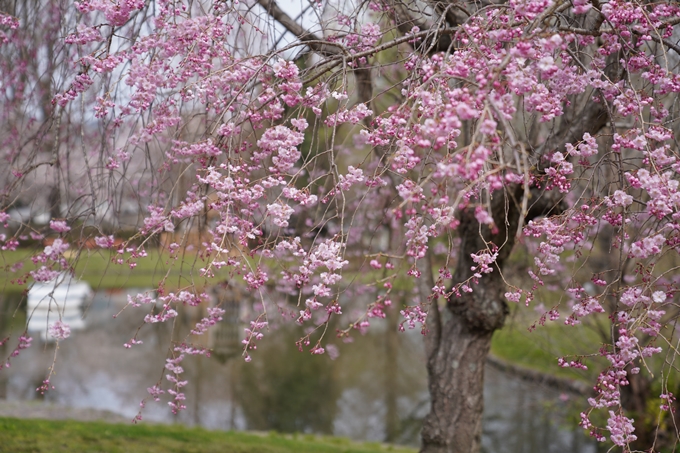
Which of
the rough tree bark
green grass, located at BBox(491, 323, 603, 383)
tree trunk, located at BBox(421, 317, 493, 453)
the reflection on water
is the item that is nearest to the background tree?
the rough tree bark

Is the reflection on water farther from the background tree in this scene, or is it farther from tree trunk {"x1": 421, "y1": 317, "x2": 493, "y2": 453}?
the background tree

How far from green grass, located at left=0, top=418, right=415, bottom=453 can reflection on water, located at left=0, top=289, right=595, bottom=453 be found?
6.36 ft

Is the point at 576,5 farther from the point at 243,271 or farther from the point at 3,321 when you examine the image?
the point at 3,321

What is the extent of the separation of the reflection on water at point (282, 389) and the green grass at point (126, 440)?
1940mm

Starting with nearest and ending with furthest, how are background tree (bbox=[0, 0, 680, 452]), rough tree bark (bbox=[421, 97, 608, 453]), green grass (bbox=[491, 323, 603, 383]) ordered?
background tree (bbox=[0, 0, 680, 452]) → rough tree bark (bbox=[421, 97, 608, 453]) → green grass (bbox=[491, 323, 603, 383])

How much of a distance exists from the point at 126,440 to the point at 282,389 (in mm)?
4225

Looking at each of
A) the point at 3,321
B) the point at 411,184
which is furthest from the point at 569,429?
the point at 3,321

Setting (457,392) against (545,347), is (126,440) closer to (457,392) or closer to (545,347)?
(457,392)

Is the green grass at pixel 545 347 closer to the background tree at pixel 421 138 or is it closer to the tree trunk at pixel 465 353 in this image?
the tree trunk at pixel 465 353

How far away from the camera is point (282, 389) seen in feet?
29.9

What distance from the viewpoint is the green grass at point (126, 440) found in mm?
4547

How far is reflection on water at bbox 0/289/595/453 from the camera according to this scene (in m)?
7.89

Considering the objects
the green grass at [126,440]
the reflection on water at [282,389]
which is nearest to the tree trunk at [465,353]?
the green grass at [126,440]

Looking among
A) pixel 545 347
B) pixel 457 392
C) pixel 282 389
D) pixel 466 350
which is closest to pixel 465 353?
pixel 466 350
